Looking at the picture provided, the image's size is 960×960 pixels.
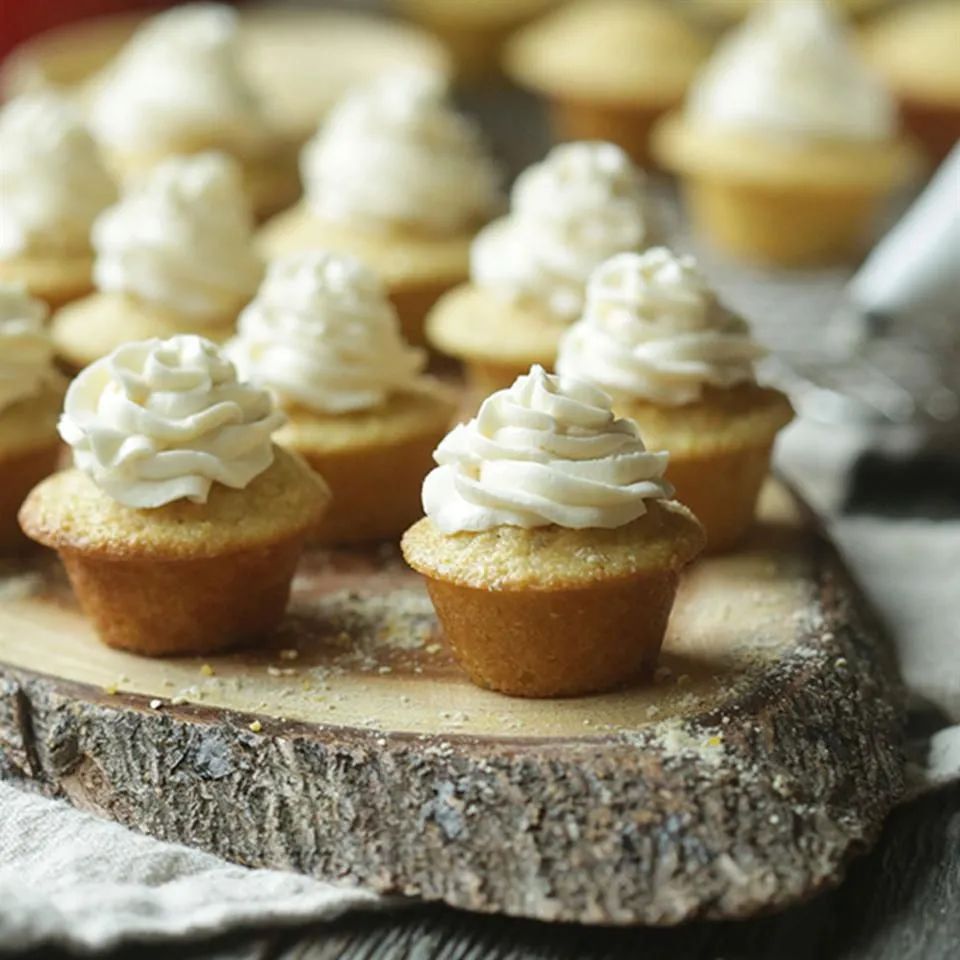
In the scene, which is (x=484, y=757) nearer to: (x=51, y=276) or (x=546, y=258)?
(x=546, y=258)

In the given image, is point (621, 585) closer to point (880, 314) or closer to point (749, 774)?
point (749, 774)

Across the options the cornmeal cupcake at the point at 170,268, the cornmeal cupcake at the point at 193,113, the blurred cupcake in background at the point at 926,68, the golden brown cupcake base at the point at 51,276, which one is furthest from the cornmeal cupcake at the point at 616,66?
the cornmeal cupcake at the point at 170,268

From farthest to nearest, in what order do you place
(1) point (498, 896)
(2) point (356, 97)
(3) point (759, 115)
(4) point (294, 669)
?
Answer: 1. (3) point (759, 115)
2. (2) point (356, 97)
3. (4) point (294, 669)
4. (1) point (498, 896)

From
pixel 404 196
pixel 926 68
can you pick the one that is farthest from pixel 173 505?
pixel 926 68

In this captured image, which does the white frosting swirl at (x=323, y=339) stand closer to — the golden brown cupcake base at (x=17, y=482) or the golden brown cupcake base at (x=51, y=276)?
the golden brown cupcake base at (x=17, y=482)

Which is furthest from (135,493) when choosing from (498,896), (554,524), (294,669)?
(498,896)

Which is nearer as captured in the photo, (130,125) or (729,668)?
(729,668)

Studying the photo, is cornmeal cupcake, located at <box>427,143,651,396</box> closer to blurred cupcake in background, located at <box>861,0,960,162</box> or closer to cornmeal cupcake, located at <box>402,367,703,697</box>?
cornmeal cupcake, located at <box>402,367,703,697</box>
